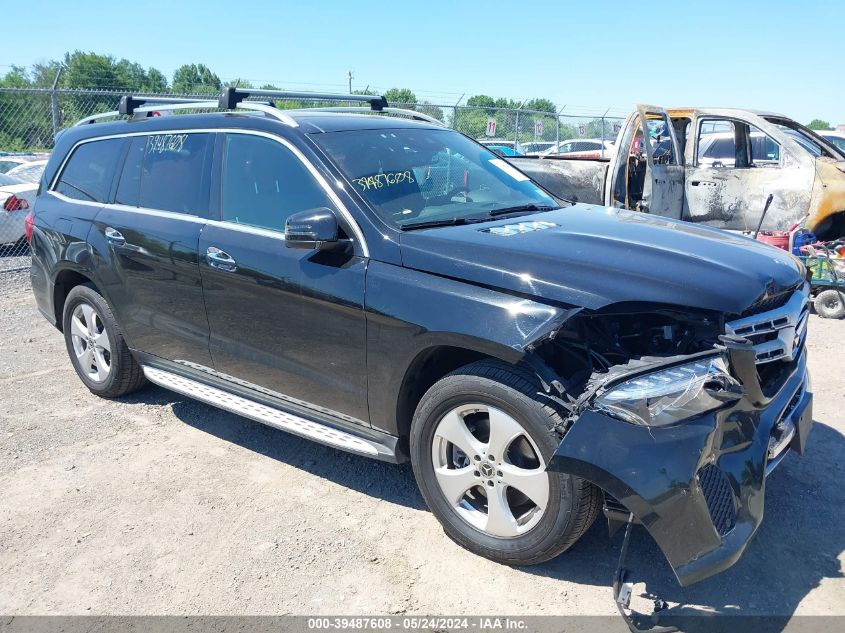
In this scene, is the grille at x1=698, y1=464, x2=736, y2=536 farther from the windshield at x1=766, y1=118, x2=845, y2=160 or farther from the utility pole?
the utility pole

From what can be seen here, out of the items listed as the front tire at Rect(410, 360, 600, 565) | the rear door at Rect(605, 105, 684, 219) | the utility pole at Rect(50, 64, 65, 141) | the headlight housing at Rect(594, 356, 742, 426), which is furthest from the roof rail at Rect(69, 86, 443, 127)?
the utility pole at Rect(50, 64, 65, 141)

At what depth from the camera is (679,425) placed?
2.59 m

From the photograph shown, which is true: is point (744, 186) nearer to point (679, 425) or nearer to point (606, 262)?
point (606, 262)

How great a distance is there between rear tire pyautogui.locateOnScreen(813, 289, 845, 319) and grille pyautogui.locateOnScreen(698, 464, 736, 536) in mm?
5483

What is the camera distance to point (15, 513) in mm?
3785

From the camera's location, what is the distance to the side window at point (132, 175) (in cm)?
471

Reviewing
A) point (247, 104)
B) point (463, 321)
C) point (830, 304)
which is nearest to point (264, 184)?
point (247, 104)

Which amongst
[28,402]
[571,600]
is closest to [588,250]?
[571,600]

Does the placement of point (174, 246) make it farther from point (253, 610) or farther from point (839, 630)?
point (839, 630)

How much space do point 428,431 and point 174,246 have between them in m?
2.04

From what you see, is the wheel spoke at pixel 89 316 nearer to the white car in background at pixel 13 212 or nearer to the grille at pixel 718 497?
the grille at pixel 718 497

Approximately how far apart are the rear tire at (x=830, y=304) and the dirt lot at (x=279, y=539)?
2683 mm

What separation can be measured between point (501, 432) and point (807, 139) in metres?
7.77

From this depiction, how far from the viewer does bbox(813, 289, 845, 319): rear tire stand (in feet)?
23.5
